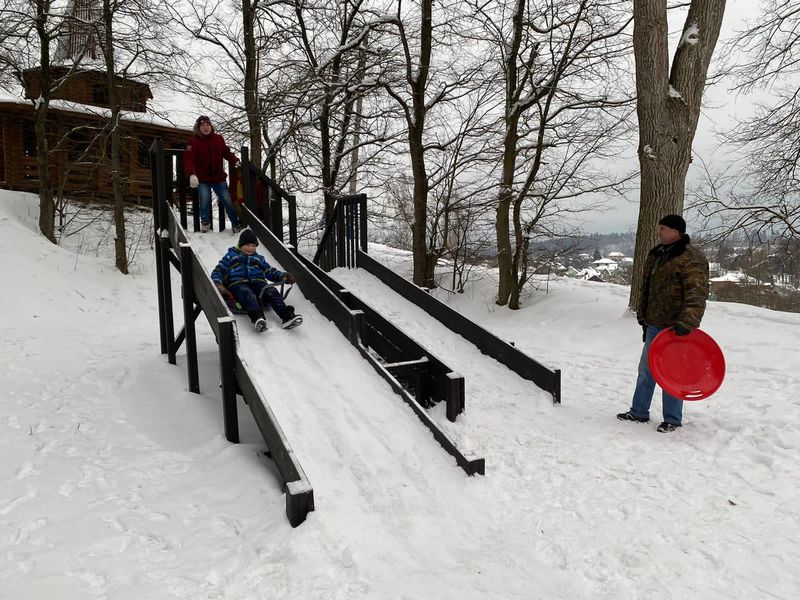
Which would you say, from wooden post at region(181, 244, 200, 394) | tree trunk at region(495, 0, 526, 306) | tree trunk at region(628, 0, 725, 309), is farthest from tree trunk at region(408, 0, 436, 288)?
wooden post at region(181, 244, 200, 394)

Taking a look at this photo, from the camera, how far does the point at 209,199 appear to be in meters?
7.81

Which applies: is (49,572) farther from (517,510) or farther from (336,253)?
(336,253)

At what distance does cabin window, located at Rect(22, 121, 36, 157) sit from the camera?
18453 millimetres

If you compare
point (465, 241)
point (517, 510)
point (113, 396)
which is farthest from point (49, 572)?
point (465, 241)

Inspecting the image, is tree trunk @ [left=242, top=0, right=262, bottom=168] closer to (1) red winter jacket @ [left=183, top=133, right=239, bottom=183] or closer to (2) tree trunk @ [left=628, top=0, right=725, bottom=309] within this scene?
(1) red winter jacket @ [left=183, top=133, right=239, bottom=183]

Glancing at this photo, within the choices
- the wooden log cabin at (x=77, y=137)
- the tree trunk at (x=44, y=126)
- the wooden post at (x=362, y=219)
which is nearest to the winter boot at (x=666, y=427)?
the wooden post at (x=362, y=219)

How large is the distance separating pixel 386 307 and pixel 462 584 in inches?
217

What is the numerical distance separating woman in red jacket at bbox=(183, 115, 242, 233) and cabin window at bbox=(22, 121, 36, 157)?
14.7m

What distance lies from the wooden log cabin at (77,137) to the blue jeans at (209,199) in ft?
33.4

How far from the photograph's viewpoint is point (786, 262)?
11.4 metres

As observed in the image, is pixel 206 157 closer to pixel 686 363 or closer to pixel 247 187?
pixel 247 187

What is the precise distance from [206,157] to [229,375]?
4.68m

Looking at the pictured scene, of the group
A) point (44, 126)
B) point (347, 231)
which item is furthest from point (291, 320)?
point (44, 126)

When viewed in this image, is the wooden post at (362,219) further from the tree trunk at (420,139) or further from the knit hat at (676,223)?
the knit hat at (676,223)
